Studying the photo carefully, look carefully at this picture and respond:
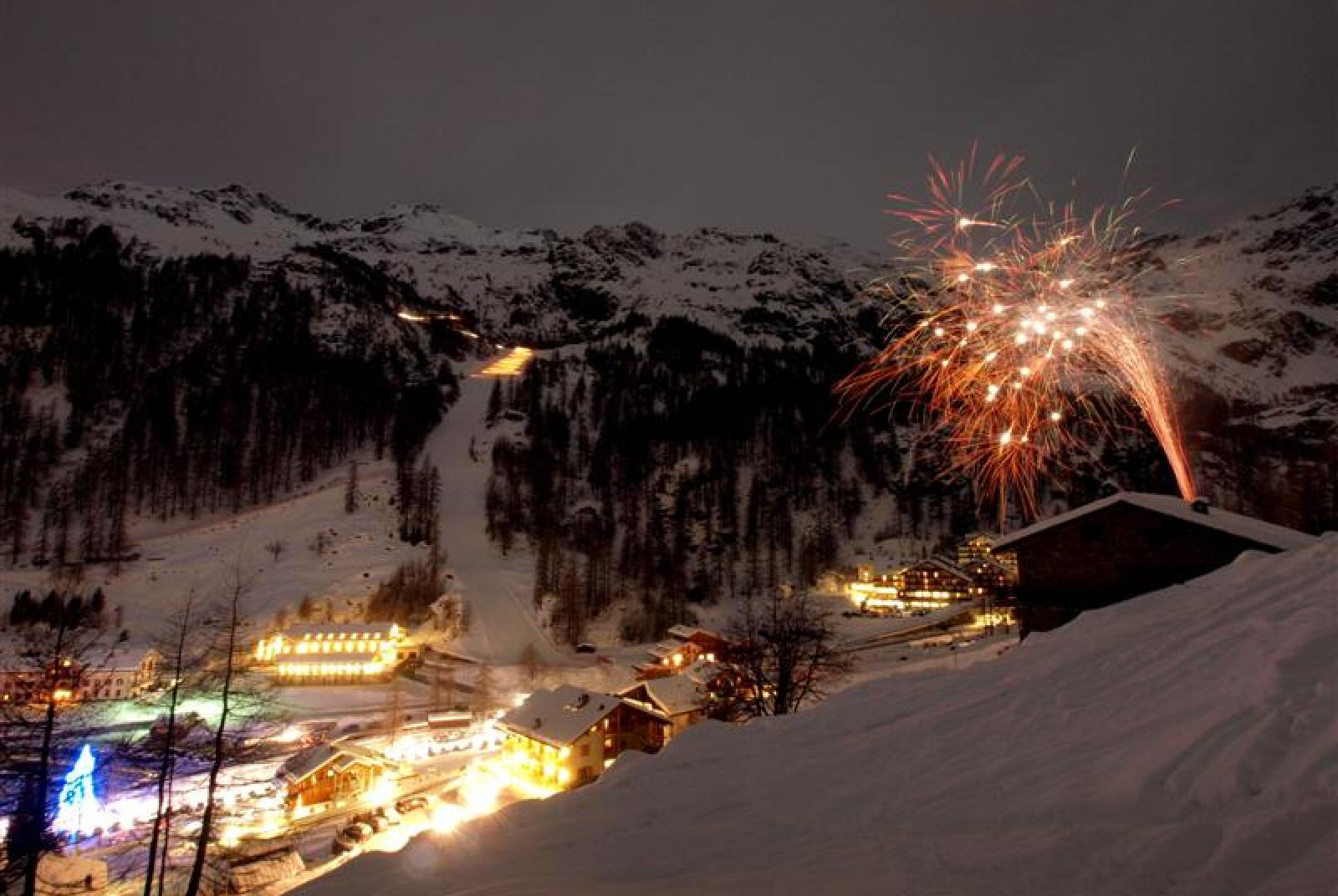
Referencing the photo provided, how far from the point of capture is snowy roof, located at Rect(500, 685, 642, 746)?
103ft

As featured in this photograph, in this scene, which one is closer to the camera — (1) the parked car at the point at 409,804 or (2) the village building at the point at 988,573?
(1) the parked car at the point at 409,804

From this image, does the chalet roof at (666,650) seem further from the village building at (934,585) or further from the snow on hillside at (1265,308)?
the snow on hillside at (1265,308)

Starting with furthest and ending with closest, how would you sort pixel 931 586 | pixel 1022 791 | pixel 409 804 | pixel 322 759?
pixel 931 586, pixel 322 759, pixel 409 804, pixel 1022 791

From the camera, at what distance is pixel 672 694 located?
35500mm

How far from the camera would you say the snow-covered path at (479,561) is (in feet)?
193

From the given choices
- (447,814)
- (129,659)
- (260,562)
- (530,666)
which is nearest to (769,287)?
(260,562)

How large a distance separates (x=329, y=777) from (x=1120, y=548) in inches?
1463

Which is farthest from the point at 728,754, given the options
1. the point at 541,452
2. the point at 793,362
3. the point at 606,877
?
the point at 793,362

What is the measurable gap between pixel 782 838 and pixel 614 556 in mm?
78676

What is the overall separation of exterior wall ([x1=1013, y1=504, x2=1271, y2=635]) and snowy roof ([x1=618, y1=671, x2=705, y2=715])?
1805 centimetres

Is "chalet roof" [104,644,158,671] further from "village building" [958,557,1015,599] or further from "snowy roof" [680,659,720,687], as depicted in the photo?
"village building" [958,557,1015,599]

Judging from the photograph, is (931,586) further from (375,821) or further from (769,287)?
(769,287)

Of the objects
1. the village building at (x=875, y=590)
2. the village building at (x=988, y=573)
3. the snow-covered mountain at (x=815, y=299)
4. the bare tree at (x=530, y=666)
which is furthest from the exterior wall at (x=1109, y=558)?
the snow-covered mountain at (x=815, y=299)

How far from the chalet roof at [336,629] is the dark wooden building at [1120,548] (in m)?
49.3
